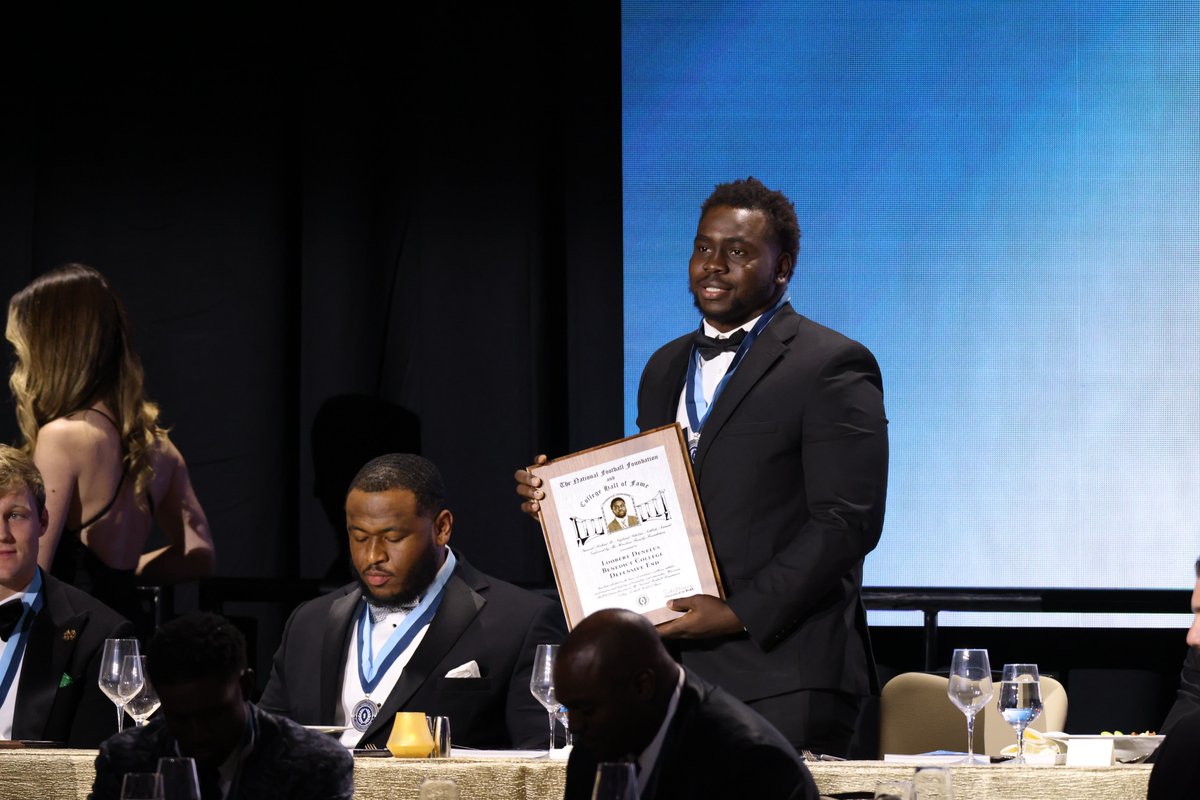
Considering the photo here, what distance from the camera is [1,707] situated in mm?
3689

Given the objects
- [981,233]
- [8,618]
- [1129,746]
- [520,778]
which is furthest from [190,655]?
[981,233]

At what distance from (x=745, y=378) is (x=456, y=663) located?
1011mm

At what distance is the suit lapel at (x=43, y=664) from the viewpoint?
12.0 ft

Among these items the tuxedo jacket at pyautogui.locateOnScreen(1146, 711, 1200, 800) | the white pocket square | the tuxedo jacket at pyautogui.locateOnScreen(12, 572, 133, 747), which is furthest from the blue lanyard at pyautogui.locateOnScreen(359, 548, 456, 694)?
the tuxedo jacket at pyautogui.locateOnScreen(1146, 711, 1200, 800)

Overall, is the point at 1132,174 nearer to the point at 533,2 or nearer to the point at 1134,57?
the point at 1134,57

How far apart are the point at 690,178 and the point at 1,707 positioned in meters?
2.78

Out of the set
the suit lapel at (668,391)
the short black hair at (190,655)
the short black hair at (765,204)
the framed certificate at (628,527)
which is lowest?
the short black hair at (190,655)

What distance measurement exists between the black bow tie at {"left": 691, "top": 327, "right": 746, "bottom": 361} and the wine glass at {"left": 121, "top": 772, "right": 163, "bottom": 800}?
1.72m

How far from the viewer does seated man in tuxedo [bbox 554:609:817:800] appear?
2.36 m

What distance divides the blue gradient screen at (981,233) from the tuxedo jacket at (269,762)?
9.05 ft

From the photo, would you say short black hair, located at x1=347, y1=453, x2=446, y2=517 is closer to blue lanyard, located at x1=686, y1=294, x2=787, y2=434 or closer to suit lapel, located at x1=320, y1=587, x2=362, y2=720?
suit lapel, located at x1=320, y1=587, x2=362, y2=720

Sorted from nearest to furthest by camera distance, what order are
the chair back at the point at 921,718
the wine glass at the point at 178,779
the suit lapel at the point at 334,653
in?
the wine glass at the point at 178,779
the suit lapel at the point at 334,653
the chair back at the point at 921,718

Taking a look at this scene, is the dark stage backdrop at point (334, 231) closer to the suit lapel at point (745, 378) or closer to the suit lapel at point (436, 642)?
the suit lapel at point (436, 642)

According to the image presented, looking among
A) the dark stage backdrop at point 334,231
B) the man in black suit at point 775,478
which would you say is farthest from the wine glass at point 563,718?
the dark stage backdrop at point 334,231
